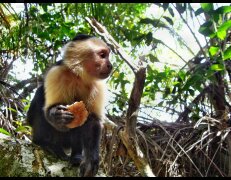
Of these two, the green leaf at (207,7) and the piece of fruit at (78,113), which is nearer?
the piece of fruit at (78,113)

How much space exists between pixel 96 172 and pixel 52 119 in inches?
17.0

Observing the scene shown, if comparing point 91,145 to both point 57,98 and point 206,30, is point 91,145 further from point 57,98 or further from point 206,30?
point 206,30

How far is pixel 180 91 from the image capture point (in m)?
3.99

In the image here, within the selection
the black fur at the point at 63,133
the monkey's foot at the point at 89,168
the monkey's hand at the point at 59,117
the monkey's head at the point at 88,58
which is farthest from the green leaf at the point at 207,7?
the monkey's foot at the point at 89,168

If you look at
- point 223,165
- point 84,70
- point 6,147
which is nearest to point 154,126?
point 223,165

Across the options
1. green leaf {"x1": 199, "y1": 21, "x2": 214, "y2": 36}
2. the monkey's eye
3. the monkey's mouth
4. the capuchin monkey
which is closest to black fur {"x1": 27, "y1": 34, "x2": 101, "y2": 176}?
the capuchin monkey

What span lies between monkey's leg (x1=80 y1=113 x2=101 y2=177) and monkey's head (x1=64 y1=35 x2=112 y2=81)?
1.07 feet

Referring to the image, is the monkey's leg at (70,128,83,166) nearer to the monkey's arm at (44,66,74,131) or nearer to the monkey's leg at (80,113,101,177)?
the monkey's leg at (80,113,101,177)

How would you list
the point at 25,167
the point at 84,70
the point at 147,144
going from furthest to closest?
the point at 147,144 → the point at 84,70 → the point at 25,167

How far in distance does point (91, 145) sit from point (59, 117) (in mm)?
279

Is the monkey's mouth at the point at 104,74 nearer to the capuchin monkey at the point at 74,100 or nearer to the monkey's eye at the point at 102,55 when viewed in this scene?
the capuchin monkey at the point at 74,100

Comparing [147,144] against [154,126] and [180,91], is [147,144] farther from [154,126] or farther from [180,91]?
[180,91]

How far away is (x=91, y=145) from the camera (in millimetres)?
2436

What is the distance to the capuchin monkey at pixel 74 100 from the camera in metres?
2.39
